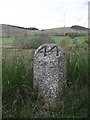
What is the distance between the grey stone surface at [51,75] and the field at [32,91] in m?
0.13

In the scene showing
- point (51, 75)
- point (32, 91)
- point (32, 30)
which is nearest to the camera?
point (51, 75)

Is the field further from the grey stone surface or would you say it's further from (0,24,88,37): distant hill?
(0,24,88,37): distant hill

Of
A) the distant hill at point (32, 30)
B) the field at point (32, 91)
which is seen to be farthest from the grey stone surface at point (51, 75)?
the distant hill at point (32, 30)

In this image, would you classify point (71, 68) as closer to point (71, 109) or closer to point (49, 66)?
point (49, 66)

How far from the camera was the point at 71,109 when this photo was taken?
5.49 meters

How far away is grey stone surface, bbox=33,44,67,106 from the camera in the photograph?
6074mm

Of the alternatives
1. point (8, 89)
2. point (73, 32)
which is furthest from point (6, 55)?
point (73, 32)

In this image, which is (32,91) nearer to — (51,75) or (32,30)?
(51,75)

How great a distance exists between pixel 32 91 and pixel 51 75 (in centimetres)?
42

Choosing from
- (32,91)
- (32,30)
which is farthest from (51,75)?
(32,30)

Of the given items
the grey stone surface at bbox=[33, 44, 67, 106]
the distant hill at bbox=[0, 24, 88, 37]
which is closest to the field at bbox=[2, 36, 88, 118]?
the grey stone surface at bbox=[33, 44, 67, 106]

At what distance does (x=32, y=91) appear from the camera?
6.23m

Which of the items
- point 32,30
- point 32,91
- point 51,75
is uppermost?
point 32,30

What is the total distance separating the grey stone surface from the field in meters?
0.13
